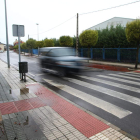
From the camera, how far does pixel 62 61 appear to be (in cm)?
948

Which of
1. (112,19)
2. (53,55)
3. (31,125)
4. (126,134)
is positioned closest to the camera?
(126,134)

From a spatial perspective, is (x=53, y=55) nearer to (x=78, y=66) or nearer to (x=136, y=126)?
(x=78, y=66)

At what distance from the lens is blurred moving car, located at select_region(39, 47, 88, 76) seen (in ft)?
31.0

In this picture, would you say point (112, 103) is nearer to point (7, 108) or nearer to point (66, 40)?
point (7, 108)

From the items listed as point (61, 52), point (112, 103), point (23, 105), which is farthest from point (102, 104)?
point (61, 52)

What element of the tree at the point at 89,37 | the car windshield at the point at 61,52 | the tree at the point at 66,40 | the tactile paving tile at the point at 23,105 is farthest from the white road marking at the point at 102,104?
the tree at the point at 66,40

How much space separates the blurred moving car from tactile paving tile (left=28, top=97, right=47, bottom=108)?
4.34 meters

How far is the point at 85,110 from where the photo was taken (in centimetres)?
450

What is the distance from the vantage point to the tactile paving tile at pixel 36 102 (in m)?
4.80

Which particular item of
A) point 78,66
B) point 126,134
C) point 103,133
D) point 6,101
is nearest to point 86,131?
point 103,133

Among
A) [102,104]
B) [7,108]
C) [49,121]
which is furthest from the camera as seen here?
[102,104]

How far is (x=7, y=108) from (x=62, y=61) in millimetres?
5434

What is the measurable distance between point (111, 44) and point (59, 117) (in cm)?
1865

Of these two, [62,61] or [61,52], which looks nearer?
[62,61]
